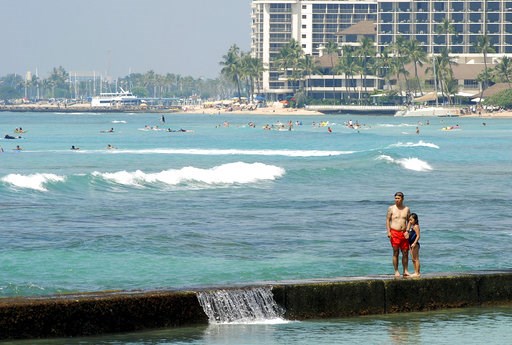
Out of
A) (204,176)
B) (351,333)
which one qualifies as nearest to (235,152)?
(204,176)

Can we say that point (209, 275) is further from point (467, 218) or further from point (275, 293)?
point (467, 218)

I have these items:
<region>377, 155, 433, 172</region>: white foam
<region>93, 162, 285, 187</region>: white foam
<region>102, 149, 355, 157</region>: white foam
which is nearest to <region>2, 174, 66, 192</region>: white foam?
<region>93, 162, 285, 187</region>: white foam

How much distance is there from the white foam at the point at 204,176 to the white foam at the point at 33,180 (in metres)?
2.52

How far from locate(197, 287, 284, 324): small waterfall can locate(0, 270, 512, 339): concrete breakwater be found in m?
0.11

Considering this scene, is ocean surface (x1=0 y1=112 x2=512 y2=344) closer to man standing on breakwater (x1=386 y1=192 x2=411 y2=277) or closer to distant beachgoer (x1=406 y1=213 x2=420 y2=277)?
distant beachgoer (x1=406 y1=213 x2=420 y2=277)

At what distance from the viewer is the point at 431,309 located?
2014 centimetres

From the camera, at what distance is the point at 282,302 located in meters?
19.2

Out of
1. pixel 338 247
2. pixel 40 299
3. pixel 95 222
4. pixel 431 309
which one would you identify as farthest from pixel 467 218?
pixel 40 299

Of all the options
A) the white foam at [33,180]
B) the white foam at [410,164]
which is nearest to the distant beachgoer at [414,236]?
the white foam at [33,180]

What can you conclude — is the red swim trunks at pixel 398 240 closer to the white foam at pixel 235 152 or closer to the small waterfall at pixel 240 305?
the small waterfall at pixel 240 305

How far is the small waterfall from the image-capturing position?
1877cm

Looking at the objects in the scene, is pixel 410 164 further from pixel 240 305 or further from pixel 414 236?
pixel 240 305

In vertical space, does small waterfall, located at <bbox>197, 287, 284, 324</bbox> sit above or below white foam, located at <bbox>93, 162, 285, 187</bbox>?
above

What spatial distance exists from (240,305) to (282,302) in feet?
2.27
